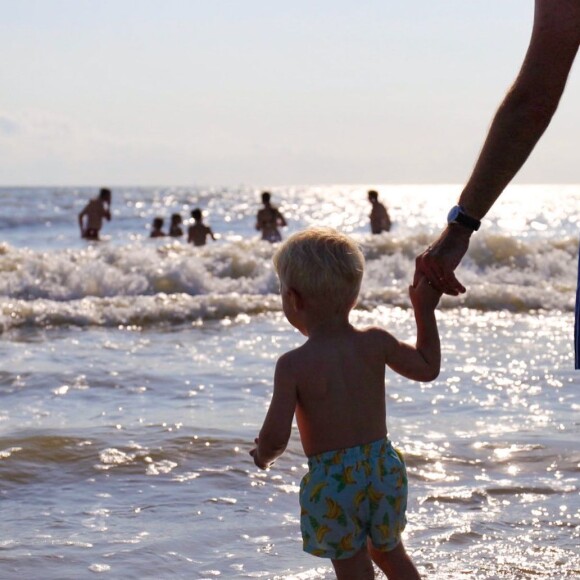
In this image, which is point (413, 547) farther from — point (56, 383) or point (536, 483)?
point (56, 383)

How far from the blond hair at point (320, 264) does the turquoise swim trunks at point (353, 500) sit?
0.44 metres

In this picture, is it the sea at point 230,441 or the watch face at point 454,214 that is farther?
the sea at point 230,441

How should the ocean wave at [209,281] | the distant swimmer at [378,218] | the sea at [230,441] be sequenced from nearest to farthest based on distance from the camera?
the sea at [230,441]
the ocean wave at [209,281]
the distant swimmer at [378,218]

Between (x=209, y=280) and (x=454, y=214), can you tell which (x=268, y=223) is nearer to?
(x=209, y=280)

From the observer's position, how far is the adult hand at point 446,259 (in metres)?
2.59

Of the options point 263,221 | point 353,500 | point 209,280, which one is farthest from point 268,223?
point 353,500

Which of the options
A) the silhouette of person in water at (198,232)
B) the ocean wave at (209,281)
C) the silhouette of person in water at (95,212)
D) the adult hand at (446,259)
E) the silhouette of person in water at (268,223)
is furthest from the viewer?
the silhouette of person in water at (95,212)

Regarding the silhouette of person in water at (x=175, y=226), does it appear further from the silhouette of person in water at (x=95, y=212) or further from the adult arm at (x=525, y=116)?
the adult arm at (x=525, y=116)

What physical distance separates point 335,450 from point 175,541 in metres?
1.46

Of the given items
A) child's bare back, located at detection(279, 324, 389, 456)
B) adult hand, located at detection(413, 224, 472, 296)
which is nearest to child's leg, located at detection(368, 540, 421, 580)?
child's bare back, located at detection(279, 324, 389, 456)

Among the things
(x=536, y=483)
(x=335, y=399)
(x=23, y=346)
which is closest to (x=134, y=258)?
(x=23, y=346)

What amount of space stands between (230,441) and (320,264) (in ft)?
9.51

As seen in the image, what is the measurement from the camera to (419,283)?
2666 mm

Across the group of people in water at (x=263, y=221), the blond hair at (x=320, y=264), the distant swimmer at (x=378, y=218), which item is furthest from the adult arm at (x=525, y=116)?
the distant swimmer at (x=378, y=218)
